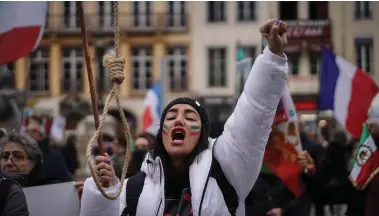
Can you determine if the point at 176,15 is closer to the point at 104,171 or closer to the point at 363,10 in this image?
the point at 363,10

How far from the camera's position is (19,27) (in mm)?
6320


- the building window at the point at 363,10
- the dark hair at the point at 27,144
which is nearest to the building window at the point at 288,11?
the building window at the point at 363,10

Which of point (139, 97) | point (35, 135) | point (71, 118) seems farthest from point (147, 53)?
point (35, 135)

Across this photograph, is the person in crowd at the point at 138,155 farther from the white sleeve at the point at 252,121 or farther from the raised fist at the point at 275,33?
the raised fist at the point at 275,33

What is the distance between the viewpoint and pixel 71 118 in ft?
104

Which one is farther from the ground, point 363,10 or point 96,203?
point 363,10

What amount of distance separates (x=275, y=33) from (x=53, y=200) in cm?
206

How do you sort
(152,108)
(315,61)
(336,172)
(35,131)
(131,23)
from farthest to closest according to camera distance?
(131,23)
(315,61)
(152,108)
(336,172)
(35,131)

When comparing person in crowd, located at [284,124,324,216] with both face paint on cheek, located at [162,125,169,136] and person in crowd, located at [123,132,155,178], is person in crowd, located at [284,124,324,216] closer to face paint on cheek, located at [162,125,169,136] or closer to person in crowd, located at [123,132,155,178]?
person in crowd, located at [123,132,155,178]

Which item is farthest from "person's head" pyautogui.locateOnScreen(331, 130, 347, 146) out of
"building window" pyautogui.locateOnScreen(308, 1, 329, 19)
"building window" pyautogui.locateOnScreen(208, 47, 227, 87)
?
"building window" pyautogui.locateOnScreen(208, 47, 227, 87)

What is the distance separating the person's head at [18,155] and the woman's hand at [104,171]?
1654mm

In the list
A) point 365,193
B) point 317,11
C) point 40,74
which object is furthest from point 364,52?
point 365,193

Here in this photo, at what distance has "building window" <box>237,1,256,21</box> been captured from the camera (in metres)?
32.1

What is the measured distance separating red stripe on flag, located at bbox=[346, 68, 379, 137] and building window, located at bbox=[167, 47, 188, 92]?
23814 mm
